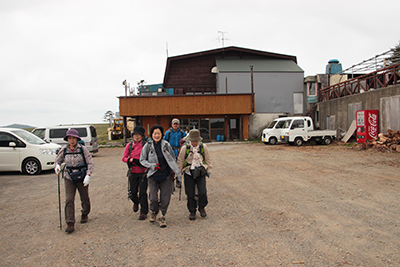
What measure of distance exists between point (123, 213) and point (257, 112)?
2689 cm

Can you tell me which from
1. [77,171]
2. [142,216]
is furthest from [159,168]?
[77,171]

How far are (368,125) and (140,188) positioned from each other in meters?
16.2

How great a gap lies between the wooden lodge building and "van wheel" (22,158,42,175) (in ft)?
53.9

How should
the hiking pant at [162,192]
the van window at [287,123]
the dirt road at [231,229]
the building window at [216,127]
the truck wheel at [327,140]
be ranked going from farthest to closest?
the building window at [216,127]
the van window at [287,123]
the truck wheel at [327,140]
the hiking pant at [162,192]
the dirt road at [231,229]

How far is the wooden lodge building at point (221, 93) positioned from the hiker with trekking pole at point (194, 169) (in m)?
21.8

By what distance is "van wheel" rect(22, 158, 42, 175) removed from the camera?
10211mm

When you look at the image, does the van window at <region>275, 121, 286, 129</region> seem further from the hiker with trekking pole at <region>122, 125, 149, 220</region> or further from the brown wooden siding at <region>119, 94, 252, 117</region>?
the hiker with trekking pole at <region>122, 125, 149, 220</region>

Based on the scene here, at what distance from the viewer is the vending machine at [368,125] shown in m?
16.9

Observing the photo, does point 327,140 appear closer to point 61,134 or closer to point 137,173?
point 61,134

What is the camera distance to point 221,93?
29219mm

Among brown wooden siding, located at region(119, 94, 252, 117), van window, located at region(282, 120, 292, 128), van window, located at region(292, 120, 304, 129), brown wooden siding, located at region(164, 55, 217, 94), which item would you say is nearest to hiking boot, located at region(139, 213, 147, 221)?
van window, located at region(292, 120, 304, 129)

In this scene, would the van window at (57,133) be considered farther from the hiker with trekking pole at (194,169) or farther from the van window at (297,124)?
the van window at (297,124)

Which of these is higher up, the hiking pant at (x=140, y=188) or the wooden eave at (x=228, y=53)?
the wooden eave at (x=228, y=53)

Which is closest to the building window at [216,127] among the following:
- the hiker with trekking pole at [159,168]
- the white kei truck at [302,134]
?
the white kei truck at [302,134]
